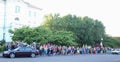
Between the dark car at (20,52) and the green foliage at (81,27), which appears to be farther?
the green foliage at (81,27)

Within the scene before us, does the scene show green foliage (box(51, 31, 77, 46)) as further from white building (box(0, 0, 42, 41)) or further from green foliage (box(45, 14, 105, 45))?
green foliage (box(45, 14, 105, 45))

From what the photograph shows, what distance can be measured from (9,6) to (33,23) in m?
9.01

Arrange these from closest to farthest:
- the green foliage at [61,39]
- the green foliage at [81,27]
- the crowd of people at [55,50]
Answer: the crowd of people at [55,50]
the green foliage at [61,39]
the green foliage at [81,27]

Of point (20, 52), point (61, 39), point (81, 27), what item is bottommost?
point (20, 52)

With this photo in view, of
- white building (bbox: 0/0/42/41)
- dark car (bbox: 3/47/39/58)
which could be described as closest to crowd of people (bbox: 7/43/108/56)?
dark car (bbox: 3/47/39/58)

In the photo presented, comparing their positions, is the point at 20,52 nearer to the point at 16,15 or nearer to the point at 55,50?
the point at 55,50

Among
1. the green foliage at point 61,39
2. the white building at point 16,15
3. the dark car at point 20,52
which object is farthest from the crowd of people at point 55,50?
the white building at point 16,15

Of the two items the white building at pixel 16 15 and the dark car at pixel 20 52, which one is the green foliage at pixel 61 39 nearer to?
the white building at pixel 16 15

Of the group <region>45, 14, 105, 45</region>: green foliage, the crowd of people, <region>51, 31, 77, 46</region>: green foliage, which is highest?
<region>45, 14, 105, 45</region>: green foliage

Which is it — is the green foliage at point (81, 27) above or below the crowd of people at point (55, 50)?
above

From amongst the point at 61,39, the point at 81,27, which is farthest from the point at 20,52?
the point at 81,27

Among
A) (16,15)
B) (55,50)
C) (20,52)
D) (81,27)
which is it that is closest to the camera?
(20,52)

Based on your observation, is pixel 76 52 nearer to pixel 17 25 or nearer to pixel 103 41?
pixel 17 25

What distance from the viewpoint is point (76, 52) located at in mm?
51031
